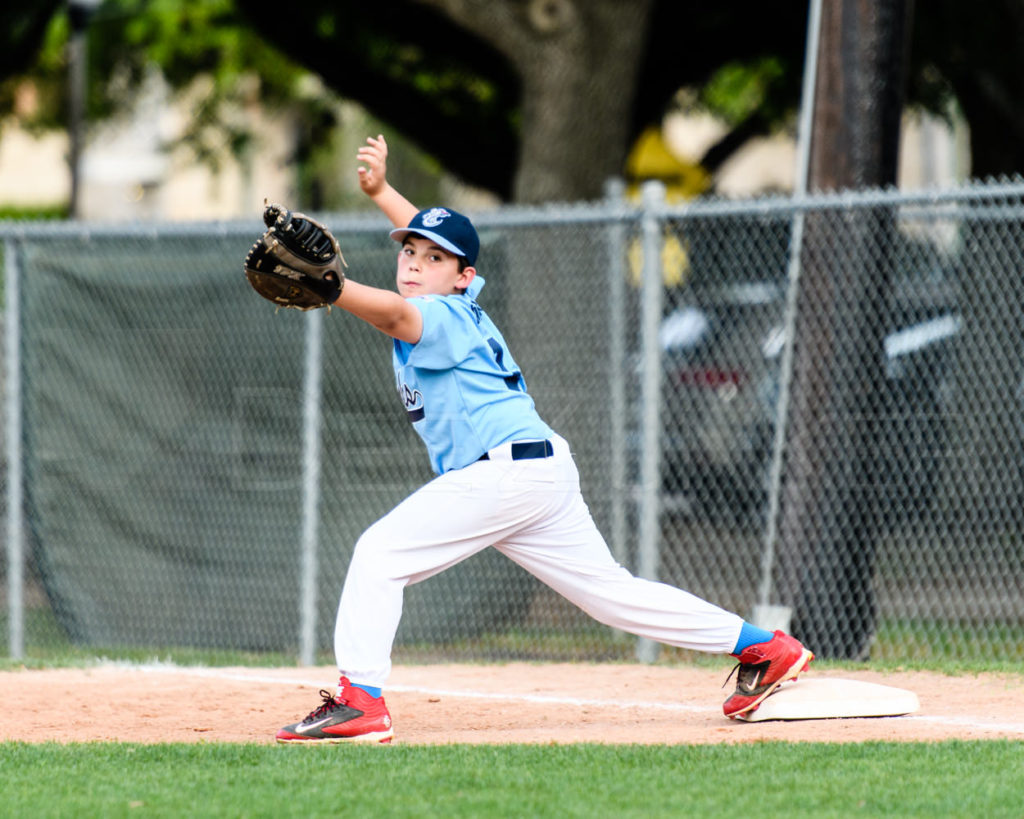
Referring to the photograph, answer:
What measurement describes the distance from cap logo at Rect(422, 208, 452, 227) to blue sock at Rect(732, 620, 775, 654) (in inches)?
69.5

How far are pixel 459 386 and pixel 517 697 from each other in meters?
1.77

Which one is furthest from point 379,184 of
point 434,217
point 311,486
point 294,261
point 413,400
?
point 311,486

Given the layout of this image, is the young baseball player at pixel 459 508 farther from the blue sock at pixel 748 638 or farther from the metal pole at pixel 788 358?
the metal pole at pixel 788 358

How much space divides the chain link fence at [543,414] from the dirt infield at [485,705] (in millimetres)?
867

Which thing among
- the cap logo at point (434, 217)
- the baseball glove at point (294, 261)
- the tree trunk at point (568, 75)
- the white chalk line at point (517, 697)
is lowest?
the white chalk line at point (517, 697)

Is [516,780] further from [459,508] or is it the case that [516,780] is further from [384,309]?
[384,309]

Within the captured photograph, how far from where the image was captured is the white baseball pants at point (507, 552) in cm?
504

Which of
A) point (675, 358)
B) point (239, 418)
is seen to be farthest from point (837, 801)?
Answer: point (675, 358)

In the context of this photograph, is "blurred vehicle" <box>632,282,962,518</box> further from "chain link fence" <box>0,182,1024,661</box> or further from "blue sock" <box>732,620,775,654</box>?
"blue sock" <box>732,620,775,654</box>

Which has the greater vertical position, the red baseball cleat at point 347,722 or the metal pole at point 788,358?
the metal pole at point 788,358

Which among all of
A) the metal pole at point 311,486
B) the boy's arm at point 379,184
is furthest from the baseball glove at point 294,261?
the metal pole at point 311,486

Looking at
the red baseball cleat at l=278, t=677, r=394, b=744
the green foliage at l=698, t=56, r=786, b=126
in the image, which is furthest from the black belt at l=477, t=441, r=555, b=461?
the green foliage at l=698, t=56, r=786, b=126

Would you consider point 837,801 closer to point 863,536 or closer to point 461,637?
point 863,536

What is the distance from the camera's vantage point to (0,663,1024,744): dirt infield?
17.4 ft
